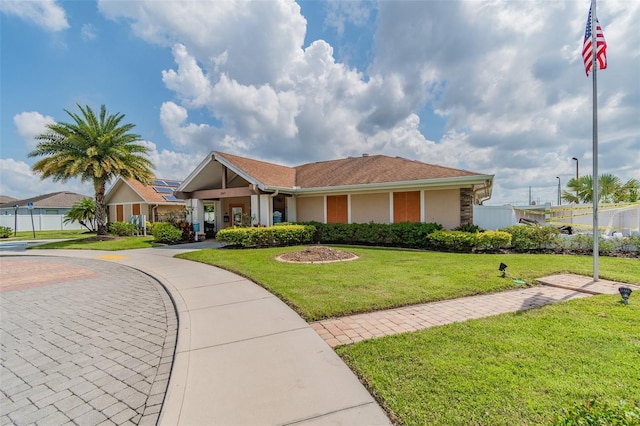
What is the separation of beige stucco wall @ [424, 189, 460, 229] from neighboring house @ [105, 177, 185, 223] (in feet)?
61.0

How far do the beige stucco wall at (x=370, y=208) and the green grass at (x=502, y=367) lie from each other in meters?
10.5

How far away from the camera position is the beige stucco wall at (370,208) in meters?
Answer: 14.8

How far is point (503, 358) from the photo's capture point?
126 inches

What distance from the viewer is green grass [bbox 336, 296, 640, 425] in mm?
2412

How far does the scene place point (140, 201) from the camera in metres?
23.6

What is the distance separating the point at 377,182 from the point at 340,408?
12430 mm

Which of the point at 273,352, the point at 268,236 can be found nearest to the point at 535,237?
the point at 268,236

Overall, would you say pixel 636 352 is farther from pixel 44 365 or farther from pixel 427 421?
pixel 44 365

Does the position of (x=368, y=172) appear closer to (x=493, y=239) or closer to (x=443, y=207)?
(x=443, y=207)

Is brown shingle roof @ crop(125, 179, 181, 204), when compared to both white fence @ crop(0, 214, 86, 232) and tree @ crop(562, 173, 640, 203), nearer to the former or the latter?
white fence @ crop(0, 214, 86, 232)

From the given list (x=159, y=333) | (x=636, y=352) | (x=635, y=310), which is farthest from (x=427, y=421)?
(x=635, y=310)

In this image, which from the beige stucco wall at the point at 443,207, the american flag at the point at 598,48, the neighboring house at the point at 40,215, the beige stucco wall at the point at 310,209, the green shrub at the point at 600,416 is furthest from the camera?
the neighboring house at the point at 40,215

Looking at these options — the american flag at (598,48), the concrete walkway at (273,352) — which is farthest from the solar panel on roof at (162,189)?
the american flag at (598,48)

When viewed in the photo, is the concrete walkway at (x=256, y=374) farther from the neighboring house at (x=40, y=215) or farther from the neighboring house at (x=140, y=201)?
the neighboring house at (x=40, y=215)
